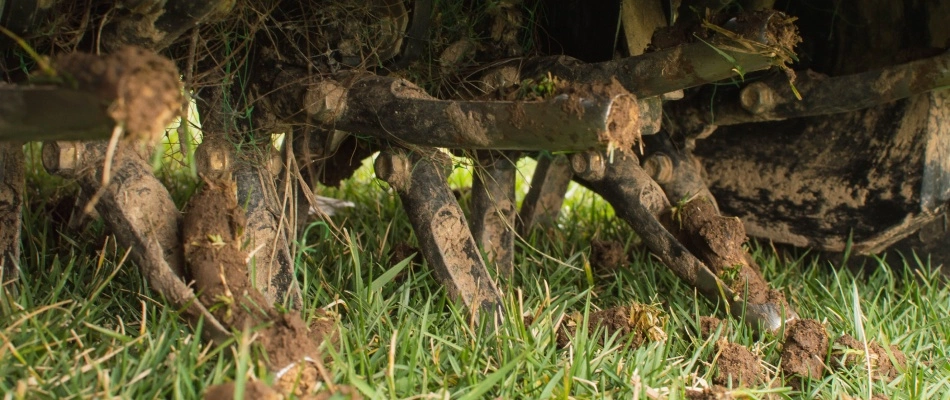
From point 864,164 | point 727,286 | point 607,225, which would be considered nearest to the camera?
point 727,286

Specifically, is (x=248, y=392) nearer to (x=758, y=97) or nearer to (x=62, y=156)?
(x=62, y=156)

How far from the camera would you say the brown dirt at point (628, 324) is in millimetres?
1817

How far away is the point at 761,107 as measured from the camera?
213 centimetres

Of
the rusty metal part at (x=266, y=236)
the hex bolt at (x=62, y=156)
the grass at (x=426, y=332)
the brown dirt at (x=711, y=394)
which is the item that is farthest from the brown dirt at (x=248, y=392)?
the brown dirt at (x=711, y=394)

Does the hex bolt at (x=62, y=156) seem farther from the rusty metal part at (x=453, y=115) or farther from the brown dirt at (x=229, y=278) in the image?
the rusty metal part at (x=453, y=115)

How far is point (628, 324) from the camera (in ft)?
6.05

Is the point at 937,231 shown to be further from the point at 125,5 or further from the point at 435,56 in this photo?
the point at 125,5

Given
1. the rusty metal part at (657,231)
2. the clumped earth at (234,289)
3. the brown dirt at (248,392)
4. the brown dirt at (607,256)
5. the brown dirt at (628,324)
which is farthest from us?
the brown dirt at (607,256)

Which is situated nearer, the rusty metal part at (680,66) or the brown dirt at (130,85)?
the brown dirt at (130,85)

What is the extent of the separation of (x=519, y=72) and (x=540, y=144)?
25.5 inches

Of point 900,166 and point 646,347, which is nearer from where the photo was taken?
point 646,347

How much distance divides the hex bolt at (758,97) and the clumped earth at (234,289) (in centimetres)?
109

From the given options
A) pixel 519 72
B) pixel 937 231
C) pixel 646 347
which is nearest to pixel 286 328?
pixel 646 347

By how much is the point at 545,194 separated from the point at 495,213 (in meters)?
0.40
